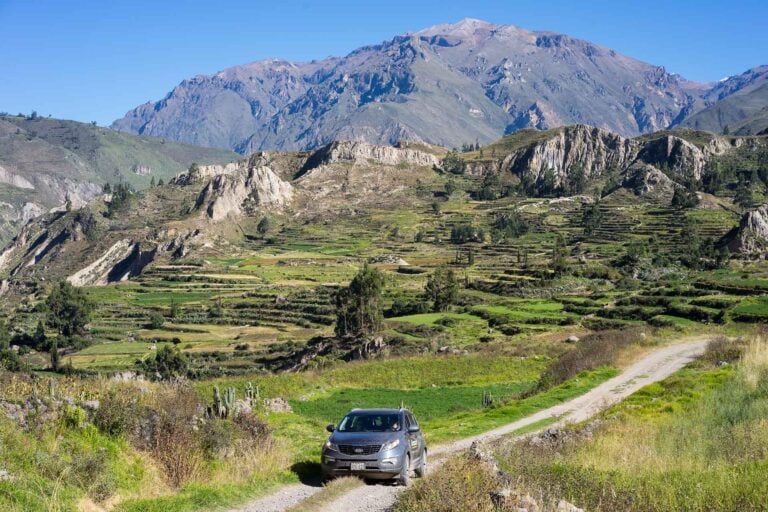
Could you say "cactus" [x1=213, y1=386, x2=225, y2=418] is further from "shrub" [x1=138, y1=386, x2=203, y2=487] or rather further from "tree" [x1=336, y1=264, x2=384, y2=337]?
"tree" [x1=336, y1=264, x2=384, y2=337]

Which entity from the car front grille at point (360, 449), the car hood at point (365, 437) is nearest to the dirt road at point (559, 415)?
the car front grille at point (360, 449)

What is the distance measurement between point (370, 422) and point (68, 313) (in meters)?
112

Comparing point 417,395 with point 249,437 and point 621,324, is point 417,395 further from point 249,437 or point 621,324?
point 621,324

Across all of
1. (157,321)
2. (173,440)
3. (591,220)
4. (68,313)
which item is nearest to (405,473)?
(173,440)

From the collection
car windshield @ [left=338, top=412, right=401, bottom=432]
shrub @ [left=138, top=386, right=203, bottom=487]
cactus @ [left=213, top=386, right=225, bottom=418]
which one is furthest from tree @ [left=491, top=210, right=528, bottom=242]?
shrub @ [left=138, top=386, right=203, bottom=487]

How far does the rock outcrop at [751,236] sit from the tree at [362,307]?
264 ft

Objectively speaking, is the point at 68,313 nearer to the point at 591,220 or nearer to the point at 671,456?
the point at 671,456

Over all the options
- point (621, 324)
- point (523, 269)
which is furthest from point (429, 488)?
point (523, 269)

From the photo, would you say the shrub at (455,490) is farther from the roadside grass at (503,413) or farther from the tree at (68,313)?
the tree at (68,313)

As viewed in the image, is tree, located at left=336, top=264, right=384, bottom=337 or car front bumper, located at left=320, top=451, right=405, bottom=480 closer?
car front bumper, located at left=320, top=451, right=405, bottom=480

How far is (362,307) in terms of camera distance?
86.6m

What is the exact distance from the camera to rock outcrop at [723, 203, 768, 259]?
12744cm

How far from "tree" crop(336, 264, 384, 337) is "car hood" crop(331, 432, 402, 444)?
218ft

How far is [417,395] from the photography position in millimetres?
43375
